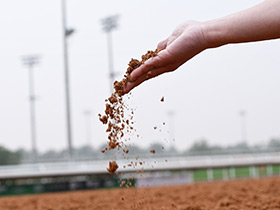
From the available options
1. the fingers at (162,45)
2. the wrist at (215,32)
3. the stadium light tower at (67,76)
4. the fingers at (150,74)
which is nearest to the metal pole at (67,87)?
the stadium light tower at (67,76)

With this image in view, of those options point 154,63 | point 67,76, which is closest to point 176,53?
point 154,63

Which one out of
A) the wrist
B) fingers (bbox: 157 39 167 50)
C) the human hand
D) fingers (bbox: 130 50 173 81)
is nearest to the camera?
the wrist

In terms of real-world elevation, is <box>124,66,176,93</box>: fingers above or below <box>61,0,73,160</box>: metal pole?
below

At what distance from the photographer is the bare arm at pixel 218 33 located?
2.06 metres

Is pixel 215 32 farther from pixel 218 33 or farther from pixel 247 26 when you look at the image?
pixel 247 26

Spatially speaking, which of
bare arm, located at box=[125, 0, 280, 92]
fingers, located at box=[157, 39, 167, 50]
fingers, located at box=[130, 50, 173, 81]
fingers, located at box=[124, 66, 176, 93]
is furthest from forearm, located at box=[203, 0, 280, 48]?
fingers, located at box=[157, 39, 167, 50]

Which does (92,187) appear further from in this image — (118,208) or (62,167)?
(118,208)

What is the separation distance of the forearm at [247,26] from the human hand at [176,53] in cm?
6

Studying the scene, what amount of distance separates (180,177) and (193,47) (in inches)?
516

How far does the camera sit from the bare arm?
206 cm

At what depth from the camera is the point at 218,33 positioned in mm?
2238

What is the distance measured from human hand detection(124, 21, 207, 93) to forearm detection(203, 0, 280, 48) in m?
0.06

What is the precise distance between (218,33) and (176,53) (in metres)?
0.28

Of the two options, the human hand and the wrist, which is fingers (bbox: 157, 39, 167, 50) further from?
the wrist
